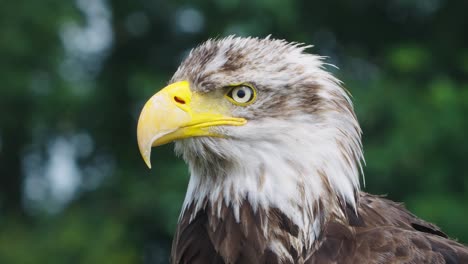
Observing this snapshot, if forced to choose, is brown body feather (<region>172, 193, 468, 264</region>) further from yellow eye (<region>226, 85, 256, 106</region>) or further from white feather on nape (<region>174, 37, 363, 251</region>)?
yellow eye (<region>226, 85, 256, 106</region>)

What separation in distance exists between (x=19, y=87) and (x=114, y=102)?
5.00 feet

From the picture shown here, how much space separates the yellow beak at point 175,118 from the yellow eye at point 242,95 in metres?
0.07

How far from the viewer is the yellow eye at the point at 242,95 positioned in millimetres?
4492

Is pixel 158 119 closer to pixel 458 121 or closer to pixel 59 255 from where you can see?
pixel 458 121

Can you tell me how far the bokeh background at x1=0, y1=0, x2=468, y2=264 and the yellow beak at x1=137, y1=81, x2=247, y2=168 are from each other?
20.6 feet

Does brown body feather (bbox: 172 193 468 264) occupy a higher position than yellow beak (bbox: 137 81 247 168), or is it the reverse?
yellow beak (bbox: 137 81 247 168)

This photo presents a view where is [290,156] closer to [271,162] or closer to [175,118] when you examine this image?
[271,162]

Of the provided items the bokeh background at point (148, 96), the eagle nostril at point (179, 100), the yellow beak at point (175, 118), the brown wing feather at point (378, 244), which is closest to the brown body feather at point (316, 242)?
the brown wing feather at point (378, 244)

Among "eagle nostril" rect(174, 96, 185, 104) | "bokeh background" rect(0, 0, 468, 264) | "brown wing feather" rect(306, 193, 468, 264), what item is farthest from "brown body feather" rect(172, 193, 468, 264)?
"bokeh background" rect(0, 0, 468, 264)

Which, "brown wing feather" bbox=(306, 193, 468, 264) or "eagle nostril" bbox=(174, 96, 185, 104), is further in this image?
"eagle nostril" bbox=(174, 96, 185, 104)

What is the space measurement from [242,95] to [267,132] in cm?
18

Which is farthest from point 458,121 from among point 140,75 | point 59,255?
point 59,255

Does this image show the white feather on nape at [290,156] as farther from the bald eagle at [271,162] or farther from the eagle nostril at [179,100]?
the eagle nostril at [179,100]

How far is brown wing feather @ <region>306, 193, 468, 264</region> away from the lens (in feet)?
14.3
